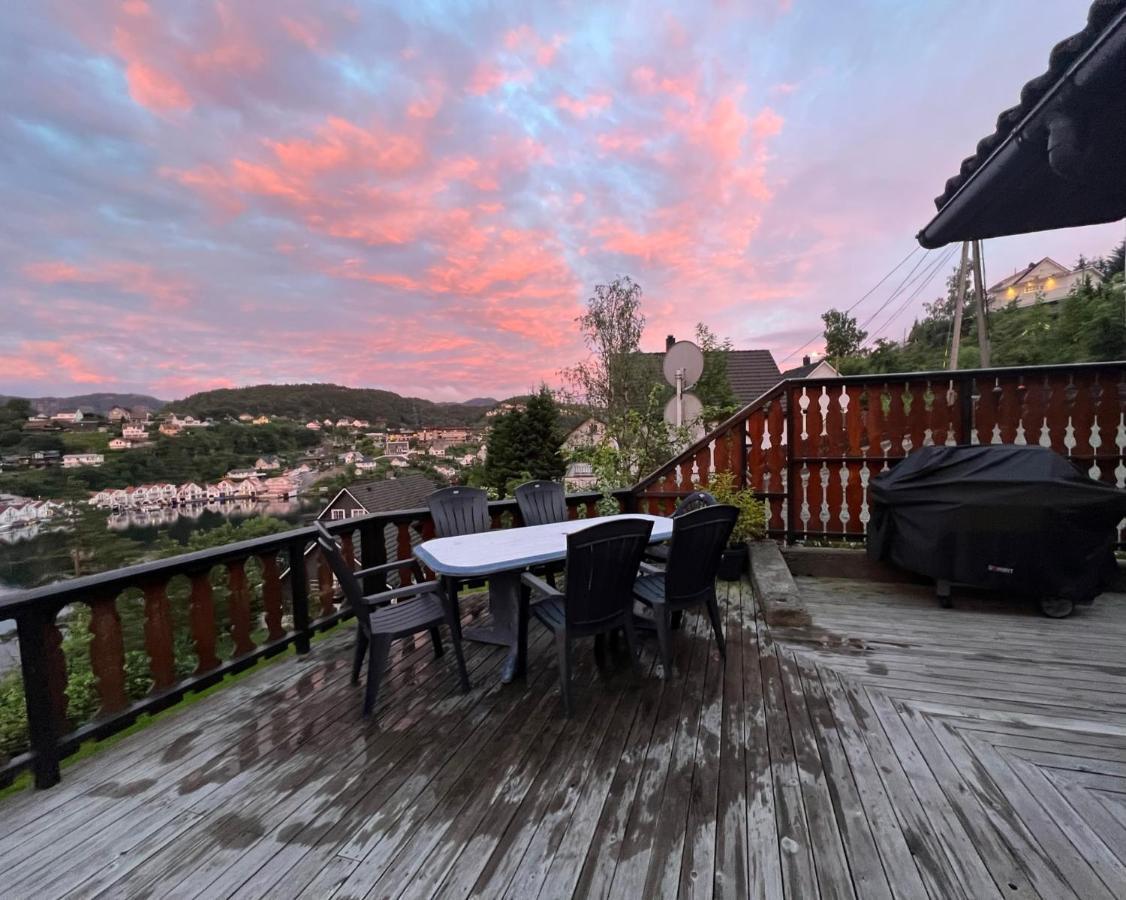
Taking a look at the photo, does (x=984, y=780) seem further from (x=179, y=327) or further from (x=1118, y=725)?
(x=179, y=327)

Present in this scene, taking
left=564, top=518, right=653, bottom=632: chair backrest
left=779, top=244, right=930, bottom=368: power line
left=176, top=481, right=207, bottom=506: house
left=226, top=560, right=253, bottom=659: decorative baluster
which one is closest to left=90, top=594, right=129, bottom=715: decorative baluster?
left=226, top=560, right=253, bottom=659: decorative baluster

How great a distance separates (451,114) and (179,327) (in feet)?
26.6

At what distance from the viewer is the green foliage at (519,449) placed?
18.1 metres

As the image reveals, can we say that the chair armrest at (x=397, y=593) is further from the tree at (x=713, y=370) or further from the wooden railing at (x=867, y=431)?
the tree at (x=713, y=370)

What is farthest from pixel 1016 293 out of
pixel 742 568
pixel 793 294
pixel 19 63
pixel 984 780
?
pixel 19 63

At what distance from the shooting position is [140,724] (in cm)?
217

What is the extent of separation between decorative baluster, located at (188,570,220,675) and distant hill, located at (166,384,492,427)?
22.3 feet

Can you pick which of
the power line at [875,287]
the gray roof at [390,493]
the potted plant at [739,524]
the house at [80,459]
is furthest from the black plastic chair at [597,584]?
the power line at [875,287]

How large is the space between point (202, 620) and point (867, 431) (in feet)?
15.1

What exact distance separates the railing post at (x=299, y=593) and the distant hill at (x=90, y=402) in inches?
213

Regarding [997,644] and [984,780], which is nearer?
[984,780]

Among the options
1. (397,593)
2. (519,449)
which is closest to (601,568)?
(397,593)

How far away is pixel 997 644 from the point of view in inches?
101

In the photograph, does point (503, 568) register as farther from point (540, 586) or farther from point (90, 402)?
point (90, 402)
